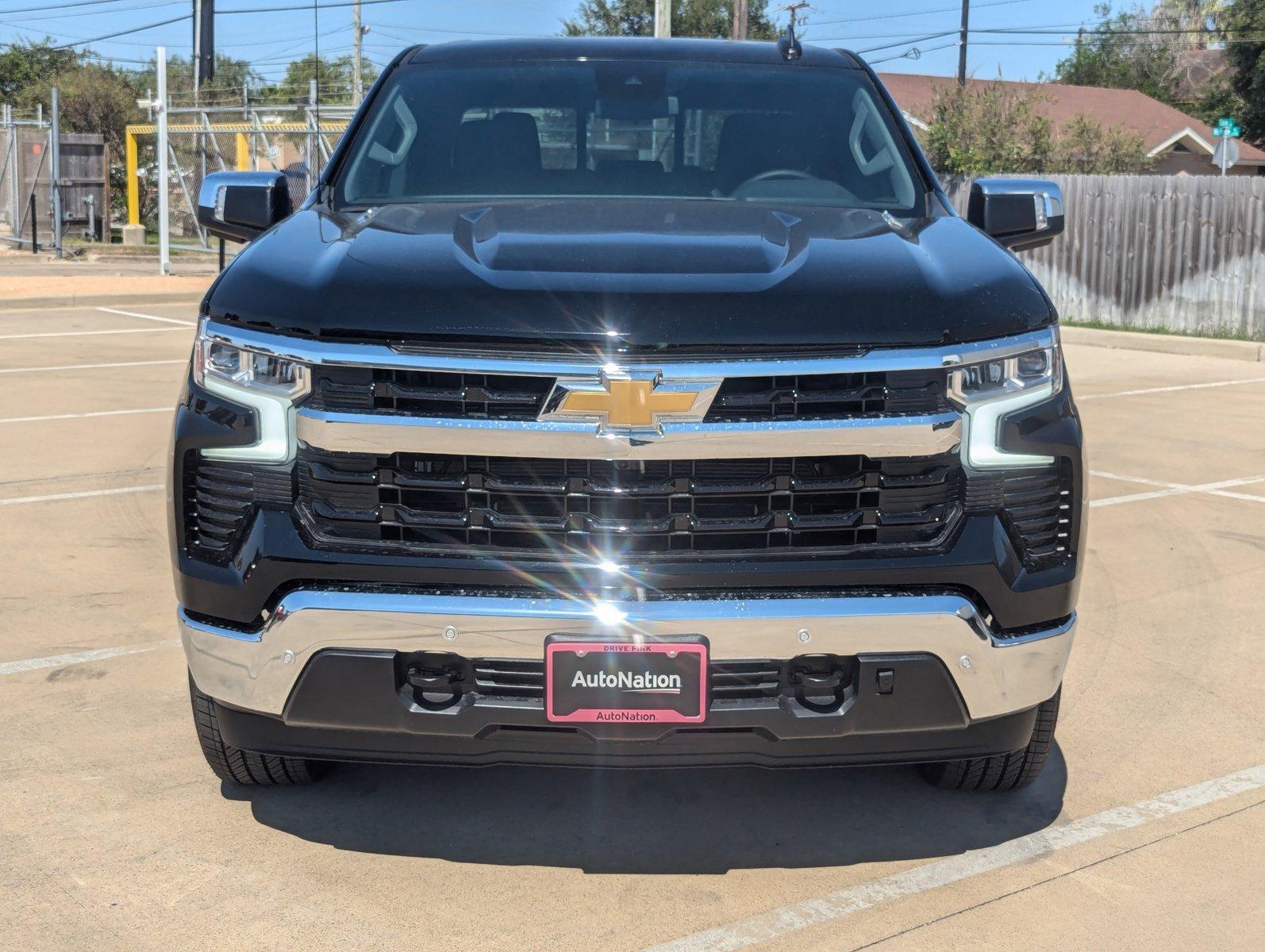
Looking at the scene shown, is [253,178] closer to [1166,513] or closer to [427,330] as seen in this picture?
[427,330]

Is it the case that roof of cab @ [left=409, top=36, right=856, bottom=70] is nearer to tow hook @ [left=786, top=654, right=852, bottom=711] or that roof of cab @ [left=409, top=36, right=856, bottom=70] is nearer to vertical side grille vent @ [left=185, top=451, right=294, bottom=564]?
vertical side grille vent @ [left=185, top=451, right=294, bottom=564]

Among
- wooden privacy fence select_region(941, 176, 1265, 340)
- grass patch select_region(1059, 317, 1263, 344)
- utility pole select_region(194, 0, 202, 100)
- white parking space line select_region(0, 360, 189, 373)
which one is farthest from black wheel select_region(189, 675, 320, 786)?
utility pole select_region(194, 0, 202, 100)

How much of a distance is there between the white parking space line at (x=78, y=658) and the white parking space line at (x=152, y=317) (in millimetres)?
11985

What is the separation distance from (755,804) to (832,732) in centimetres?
78

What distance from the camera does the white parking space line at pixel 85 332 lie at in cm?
1476

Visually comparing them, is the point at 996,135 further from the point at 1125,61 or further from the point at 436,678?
the point at 1125,61

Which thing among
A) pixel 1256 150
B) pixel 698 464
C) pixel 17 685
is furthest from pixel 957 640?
pixel 1256 150

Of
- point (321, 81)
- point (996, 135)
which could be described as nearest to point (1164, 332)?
point (996, 135)

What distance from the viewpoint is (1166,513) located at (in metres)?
7.49

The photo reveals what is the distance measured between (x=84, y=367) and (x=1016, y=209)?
9.93 metres

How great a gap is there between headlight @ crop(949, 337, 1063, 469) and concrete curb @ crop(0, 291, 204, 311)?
15.8 meters

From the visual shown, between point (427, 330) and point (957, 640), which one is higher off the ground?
point (427, 330)

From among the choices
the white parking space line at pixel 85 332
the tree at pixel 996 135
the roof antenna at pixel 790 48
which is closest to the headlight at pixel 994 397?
the roof antenna at pixel 790 48

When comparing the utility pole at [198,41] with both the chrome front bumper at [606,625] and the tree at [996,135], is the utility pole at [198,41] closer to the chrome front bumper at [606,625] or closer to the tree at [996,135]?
the tree at [996,135]
